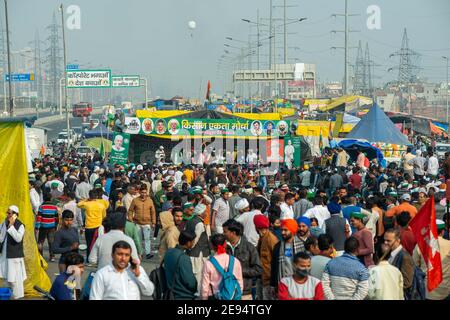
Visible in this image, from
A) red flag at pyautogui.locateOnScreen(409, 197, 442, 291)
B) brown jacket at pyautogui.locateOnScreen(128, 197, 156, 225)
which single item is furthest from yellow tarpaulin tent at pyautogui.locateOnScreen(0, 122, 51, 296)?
red flag at pyautogui.locateOnScreen(409, 197, 442, 291)

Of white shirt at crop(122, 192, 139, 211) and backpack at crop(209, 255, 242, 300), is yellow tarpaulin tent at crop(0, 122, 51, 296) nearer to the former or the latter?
white shirt at crop(122, 192, 139, 211)

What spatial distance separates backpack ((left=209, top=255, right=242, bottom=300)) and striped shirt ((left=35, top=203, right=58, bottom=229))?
23.0 ft

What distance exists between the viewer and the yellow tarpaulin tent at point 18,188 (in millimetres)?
12156

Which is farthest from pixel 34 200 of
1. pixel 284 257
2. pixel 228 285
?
pixel 228 285

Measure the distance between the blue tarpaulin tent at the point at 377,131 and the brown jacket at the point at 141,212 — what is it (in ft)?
39.9

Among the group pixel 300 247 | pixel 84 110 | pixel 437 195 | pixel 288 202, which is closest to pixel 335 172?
pixel 437 195

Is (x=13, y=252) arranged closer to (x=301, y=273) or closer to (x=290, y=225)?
(x=290, y=225)

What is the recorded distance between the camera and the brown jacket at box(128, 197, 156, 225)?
15.1 m

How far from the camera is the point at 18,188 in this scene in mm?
12195

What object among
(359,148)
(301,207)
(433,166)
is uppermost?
(301,207)

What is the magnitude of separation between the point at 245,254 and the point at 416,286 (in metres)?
1.73

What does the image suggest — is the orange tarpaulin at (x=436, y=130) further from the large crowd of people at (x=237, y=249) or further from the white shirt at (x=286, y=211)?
the white shirt at (x=286, y=211)
